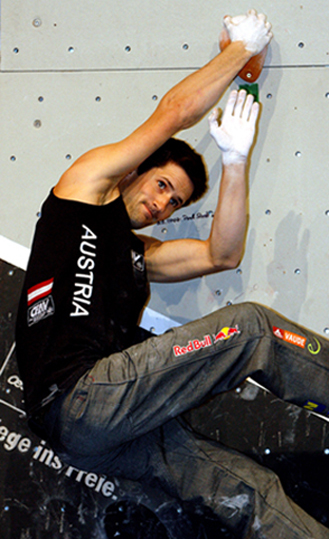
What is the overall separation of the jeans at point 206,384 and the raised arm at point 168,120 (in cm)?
51

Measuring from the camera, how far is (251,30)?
1924 millimetres

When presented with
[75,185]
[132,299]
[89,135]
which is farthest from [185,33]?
[132,299]

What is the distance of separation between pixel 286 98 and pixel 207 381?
114 centimetres

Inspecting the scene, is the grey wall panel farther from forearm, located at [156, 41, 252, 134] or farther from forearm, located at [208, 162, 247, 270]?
forearm, located at [208, 162, 247, 270]

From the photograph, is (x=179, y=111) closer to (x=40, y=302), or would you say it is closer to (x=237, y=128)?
(x=237, y=128)

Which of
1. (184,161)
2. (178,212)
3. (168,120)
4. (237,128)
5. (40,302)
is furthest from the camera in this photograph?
(178,212)

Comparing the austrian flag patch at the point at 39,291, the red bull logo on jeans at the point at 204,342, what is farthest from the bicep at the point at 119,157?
the red bull logo on jeans at the point at 204,342

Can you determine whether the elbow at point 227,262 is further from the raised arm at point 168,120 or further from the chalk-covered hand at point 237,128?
the raised arm at point 168,120

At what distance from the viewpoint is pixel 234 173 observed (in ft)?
6.13

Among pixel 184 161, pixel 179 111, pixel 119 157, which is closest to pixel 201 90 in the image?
pixel 179 111

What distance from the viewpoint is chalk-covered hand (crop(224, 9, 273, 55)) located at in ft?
6.31

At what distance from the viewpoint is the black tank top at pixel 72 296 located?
61.5 inches

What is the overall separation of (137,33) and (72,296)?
1183 millimetres

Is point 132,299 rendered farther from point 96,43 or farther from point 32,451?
point 96,43
